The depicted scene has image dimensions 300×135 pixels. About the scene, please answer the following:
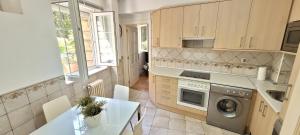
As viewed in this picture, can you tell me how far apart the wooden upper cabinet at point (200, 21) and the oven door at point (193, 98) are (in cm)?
103

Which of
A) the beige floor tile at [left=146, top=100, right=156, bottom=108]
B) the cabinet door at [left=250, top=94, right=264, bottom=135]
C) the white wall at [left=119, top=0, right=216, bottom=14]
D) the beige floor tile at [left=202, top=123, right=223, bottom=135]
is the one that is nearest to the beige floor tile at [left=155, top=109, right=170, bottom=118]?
the beige floor tile at [left=146, top=100, right=156, bottom=108]

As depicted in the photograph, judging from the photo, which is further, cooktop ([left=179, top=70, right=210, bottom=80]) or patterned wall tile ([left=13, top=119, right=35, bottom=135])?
cooktop ([left=179, top=70, right=210, bottom=80])

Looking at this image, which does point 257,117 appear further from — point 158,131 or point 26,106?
point 26,106

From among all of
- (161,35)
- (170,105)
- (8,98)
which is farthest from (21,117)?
(161,35)

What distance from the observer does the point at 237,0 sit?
2.00 metres

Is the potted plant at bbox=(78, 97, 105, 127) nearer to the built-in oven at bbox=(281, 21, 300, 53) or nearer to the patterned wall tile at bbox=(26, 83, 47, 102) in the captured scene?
the patterned wall tile at bbox=(26, 83, 47, 102)

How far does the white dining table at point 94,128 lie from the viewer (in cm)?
120

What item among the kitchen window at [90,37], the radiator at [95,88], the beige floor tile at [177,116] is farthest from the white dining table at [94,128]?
the beige floor tile at [177,116]

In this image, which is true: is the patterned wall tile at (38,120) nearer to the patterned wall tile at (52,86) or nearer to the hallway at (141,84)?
the patterned wall tile at (52,86)

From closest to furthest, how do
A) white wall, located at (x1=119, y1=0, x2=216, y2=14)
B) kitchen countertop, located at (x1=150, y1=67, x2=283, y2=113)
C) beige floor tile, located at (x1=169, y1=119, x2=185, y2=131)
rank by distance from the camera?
1. kitchen countertop, located at (x1=150, y1=67, x2=283, y2=113)
2. beige floor tile, located at (x1=169, y1=119, x2=185, y2=131)
3. white wall, located at (x1=119, y1=0, x2=216, y2=14)

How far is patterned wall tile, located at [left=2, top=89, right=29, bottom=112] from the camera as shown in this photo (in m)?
1.30

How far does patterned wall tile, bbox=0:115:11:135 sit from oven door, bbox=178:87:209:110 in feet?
7.77

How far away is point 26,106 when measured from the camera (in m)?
1.47

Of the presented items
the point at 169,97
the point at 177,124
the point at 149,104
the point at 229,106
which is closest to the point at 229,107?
the point at 229,106
